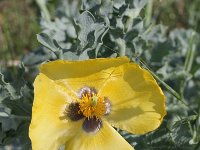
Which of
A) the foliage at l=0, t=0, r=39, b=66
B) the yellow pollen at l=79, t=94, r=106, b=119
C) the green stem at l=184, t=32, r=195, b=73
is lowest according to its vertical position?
the yellow pollen at l=79, t=94, r=106, b=119

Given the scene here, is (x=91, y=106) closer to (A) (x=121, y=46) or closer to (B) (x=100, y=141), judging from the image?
(B) (x=100, y=141)

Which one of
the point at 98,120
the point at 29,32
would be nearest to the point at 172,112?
the point at 98,120

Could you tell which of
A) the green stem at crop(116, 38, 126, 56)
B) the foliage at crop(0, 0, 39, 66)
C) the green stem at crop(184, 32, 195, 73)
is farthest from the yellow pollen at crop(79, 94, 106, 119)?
the foliage at crop(0, 0, 39, 66)

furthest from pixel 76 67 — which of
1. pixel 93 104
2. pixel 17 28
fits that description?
pixel 17 28

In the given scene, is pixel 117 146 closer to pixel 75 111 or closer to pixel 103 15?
pixel 75 111

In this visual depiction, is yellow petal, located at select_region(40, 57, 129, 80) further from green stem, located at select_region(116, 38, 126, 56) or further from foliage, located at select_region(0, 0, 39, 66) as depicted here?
foliage, located at select_region(0, 0, 39, 66)

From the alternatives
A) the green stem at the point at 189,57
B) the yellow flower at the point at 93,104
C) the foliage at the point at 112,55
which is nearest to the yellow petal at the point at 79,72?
the yellow flower at the point at 93,104
